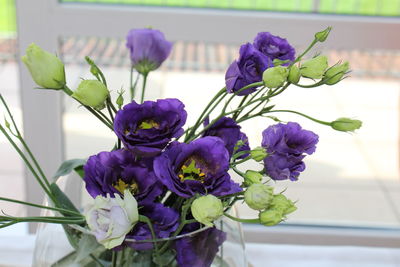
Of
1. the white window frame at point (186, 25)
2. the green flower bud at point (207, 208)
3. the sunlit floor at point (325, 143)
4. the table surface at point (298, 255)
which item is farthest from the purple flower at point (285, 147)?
the sunlit floor at point (325, 143)

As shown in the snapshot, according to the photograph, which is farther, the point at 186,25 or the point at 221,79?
the point at 221,79

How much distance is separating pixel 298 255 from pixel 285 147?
0.41 metres

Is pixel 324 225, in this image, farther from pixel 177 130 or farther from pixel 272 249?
pixel 177 130

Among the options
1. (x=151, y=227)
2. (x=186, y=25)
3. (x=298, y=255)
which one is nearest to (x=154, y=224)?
(x=151, y=227)

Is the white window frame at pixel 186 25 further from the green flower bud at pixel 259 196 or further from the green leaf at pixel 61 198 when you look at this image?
the green flower bud at pixel 259 196

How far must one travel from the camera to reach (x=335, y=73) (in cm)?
56

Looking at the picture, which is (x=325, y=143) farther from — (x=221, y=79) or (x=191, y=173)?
(x=191, y=173)

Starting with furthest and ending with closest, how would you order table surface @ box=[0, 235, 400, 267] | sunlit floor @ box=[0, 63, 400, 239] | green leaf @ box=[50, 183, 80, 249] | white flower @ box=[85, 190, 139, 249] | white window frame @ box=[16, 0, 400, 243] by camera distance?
sunlit floor @ box=[0, 63, 400, 239], white window frame @ box=[16, 0, 400, 243], table surface @ box=[0, 235, 400, 267], green leaf @ box=[50, 183, 80, 249], white flower @ box=[85, 190, 139, 249]

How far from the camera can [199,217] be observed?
0.48 m

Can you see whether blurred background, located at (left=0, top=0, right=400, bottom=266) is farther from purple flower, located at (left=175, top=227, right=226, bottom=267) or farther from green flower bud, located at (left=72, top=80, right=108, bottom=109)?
green flower bud, located at (left=72, top=80, right=108, bottom=109)

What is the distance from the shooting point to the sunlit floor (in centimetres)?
196

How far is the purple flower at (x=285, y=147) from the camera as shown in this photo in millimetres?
560

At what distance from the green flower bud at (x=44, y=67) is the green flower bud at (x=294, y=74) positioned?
0.20 meters

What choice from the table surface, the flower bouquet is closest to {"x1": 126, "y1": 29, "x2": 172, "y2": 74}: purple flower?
the flower bouquet
